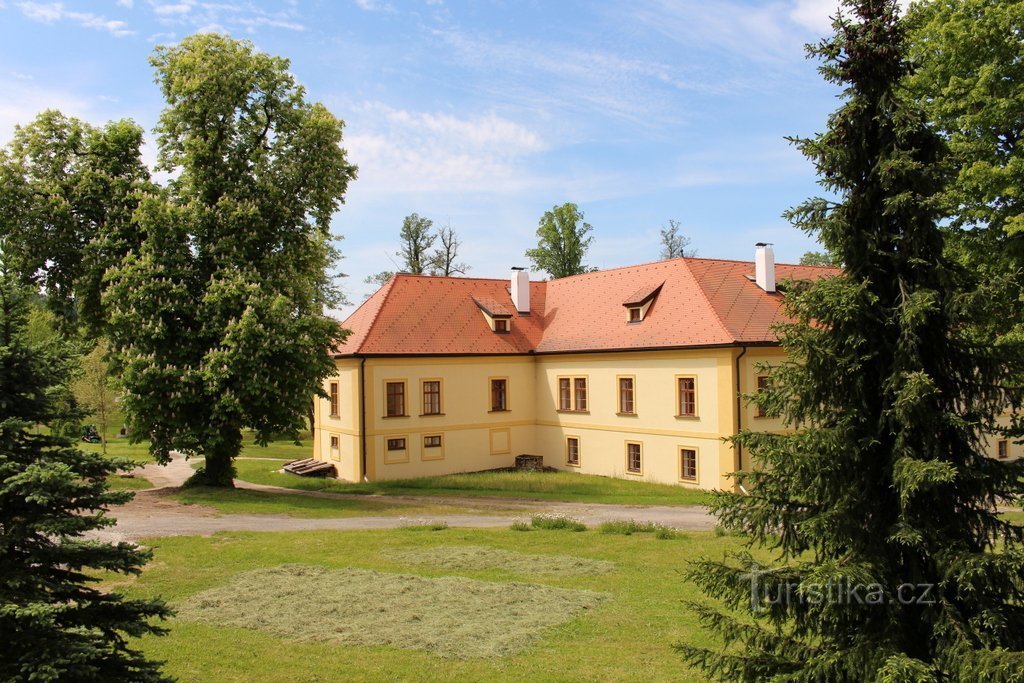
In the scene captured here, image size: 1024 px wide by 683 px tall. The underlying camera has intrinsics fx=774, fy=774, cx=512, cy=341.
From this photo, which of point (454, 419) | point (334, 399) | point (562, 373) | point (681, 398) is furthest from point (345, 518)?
point (562, 373)

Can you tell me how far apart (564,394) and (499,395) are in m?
3.05

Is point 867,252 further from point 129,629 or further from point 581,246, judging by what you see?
point 581,246

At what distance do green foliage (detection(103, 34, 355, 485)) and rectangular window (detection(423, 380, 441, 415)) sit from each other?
6.74m

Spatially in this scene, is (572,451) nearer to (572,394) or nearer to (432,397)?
(572,394)

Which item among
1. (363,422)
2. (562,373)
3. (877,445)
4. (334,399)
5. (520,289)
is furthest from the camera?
(520,289)

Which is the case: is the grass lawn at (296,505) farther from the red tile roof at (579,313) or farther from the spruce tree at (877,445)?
the spruce tree at (877,445)

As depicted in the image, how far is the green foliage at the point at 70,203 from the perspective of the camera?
25188 mm

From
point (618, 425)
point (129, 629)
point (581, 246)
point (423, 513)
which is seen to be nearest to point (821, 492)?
point (129, 629)

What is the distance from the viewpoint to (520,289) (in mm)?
38562

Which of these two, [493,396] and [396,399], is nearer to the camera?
[396,399]

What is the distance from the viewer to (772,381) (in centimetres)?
698

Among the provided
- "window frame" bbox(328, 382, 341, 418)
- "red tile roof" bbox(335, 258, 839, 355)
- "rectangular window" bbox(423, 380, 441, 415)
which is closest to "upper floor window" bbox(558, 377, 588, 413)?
"red tile roof" bbox(335, 258, 839, 355)

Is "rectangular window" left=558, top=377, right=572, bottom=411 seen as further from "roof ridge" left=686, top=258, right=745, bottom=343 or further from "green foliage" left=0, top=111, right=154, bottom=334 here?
"green foliage" left=0, top=111, right=154, bottom=334

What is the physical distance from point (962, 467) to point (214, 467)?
86.0ft
